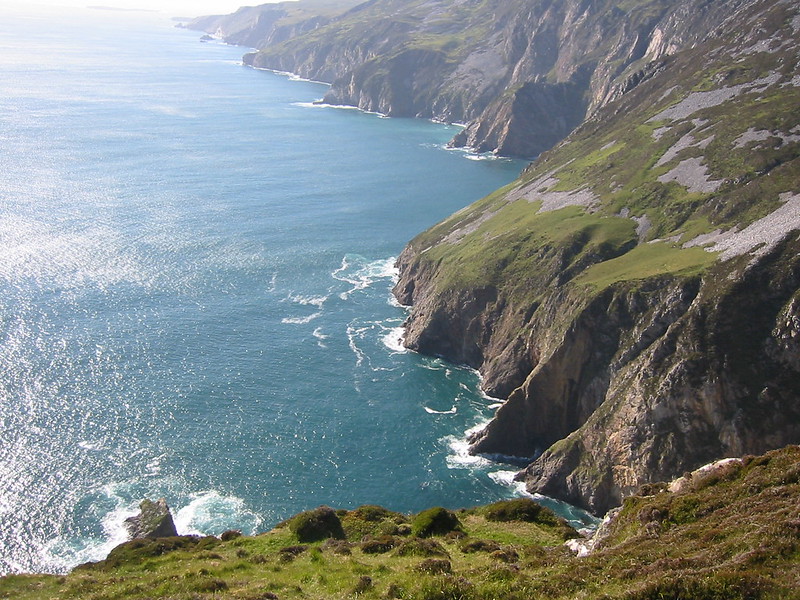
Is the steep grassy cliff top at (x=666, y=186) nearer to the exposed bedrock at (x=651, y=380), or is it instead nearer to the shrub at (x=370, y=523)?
the exposed bedrock at (x=651, y=380)

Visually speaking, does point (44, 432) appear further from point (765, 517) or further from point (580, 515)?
point (765, 517)

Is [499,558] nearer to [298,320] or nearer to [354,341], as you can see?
[354,341]

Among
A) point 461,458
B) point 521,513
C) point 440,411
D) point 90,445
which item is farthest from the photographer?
point 440,411

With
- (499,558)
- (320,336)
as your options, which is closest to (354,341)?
(320,336)

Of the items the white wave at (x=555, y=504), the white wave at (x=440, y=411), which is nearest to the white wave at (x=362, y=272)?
the white wave at (x=440, y=411)

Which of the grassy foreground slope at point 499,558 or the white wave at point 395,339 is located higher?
the grassy foreground slope at point 499,558

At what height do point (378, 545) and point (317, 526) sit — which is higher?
point (378, 545)

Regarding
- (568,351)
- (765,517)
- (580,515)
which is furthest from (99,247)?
(765,517)

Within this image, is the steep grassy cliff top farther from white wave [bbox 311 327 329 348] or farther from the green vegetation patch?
white wave [bbox 311 327 329 348]
